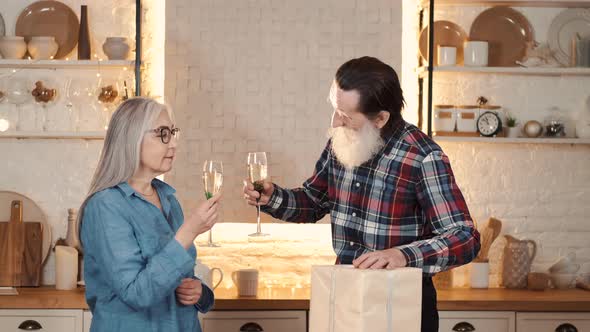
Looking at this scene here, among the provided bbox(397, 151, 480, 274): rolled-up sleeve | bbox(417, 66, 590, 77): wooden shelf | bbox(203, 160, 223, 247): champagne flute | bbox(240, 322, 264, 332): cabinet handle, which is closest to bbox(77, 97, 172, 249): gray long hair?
bbox(203, 160, 223, 247): champagne flute

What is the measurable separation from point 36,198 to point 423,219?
2.27 meters

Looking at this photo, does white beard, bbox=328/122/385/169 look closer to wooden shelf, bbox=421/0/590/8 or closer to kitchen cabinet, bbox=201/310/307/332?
kitchen cabinet, bbox=201/310/307/332

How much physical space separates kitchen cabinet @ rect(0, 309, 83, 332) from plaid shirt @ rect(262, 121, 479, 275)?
1413mm

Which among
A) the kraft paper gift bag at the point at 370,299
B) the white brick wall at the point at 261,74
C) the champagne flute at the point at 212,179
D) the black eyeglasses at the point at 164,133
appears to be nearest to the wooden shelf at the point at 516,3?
the white brick wall at the point at 261,74

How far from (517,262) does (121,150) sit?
240 cm

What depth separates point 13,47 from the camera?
4070mm

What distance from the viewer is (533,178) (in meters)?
4.34

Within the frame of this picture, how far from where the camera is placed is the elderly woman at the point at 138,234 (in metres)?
2.29

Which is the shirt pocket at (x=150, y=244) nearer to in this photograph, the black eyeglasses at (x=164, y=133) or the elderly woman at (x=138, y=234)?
the elderly woman at (x=138, y=234)

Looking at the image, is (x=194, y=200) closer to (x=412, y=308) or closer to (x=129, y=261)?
(x=129, y=261)

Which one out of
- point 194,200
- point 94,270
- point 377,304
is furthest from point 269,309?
point 377,304

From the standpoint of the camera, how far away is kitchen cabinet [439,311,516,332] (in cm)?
374

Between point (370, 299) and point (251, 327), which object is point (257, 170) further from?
point (251, 327)

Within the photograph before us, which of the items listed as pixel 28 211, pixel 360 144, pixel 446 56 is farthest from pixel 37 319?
pixel 446 56
